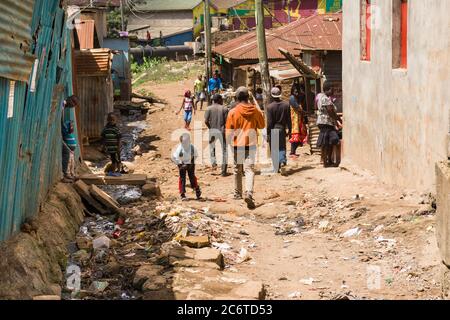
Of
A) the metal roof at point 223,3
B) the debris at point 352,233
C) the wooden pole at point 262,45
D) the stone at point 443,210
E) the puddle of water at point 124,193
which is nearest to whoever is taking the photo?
the stone at point 443,210

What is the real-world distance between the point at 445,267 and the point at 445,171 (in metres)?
0.82

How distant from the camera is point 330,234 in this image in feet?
31.6

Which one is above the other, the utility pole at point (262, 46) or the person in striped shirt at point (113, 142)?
the utility pole at point (262, 46)

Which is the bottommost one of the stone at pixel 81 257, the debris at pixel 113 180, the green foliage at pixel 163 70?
the stone at pixel 81 257

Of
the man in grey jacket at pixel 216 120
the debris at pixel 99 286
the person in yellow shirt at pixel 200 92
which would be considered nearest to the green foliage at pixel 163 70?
the person in yellow shirt at pixel 200 92

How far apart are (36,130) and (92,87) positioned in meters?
12.6

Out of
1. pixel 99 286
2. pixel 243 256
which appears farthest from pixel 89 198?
pixel 99 286

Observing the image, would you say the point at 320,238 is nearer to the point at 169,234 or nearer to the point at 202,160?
the point at 169,234

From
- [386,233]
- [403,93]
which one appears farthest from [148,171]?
[386,233]

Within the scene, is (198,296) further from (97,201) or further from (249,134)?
(249,134)

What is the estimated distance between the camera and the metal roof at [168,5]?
2422 inches

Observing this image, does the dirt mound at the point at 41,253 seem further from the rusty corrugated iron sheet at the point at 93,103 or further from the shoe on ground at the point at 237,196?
the rusty corrugated iron sheet at the point at 93,103

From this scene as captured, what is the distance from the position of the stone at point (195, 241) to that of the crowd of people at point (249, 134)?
3.07 meters

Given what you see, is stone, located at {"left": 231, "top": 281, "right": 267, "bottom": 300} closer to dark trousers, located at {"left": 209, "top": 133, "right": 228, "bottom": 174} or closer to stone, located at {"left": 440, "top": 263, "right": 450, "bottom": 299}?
stone, located at {"left": 440, "top": 263, "right": 450, "bottom": 299}
